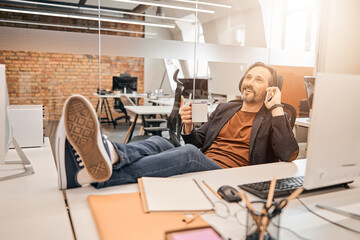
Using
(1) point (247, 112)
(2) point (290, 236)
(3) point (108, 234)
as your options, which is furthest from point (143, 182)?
(1) point (247, 112)

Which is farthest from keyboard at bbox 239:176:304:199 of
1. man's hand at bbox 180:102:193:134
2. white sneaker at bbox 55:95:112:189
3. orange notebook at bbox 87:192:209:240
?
man's hand at bbox 180:102:193:134

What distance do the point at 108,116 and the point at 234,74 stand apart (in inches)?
72.9

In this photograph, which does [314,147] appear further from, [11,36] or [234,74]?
[234,74]

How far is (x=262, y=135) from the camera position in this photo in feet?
6.06

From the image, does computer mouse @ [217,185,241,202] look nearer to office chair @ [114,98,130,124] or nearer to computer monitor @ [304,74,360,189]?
computer monitor @ [304,74,360,189]

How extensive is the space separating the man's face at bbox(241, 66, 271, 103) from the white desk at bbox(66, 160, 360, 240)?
633mm

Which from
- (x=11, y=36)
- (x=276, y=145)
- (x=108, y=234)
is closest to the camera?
(x=108, y=234)

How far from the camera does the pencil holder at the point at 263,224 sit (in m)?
0.70

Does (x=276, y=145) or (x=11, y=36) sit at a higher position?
(x=11, y=36)

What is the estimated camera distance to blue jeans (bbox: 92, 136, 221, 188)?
1.18m

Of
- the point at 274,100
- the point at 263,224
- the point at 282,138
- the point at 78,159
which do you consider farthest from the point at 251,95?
the point at 263,224

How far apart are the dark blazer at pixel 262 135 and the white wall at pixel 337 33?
3.26 meters

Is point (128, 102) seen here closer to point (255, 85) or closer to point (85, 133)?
point (255, 85)

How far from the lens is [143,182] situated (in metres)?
1.13
